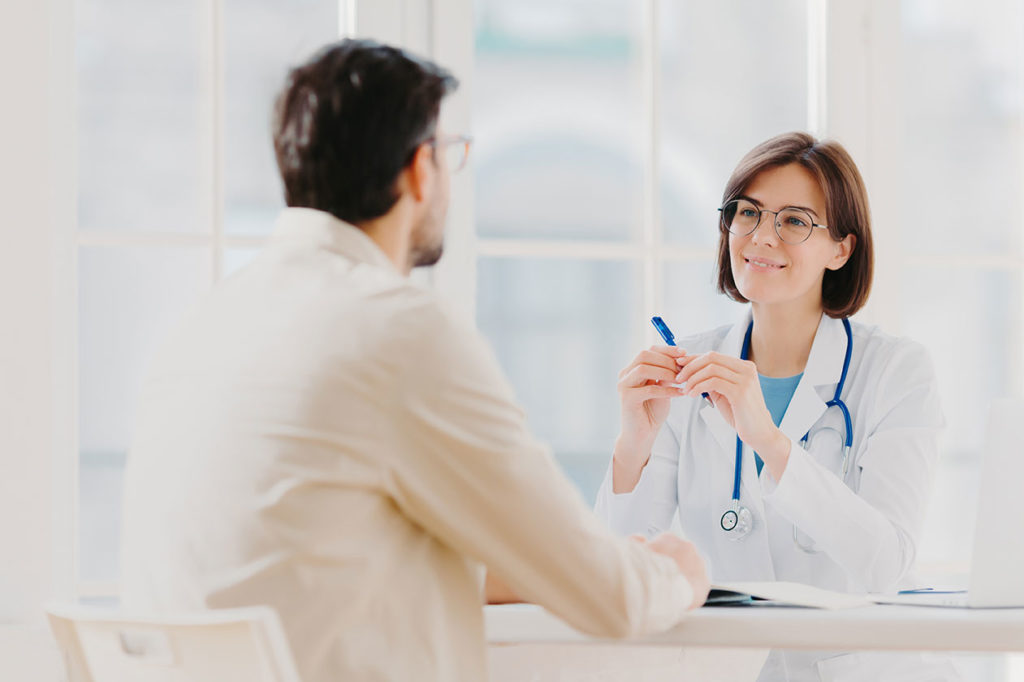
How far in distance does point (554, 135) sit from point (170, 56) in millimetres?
980

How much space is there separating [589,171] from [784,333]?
96cm

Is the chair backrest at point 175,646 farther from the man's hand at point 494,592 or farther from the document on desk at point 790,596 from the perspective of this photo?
the document on desk at point 790,596

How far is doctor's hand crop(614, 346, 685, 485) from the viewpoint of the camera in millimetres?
1741

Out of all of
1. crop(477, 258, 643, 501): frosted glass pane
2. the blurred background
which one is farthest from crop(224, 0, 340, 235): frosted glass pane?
crop(477, 258, 643, 501): frosted glass pane

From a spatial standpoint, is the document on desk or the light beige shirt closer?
the light beige shirt

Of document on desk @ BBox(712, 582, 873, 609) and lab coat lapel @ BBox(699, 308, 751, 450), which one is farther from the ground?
lab coat lapel @ BBox(699, 308, 751, 450)

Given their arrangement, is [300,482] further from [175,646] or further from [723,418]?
[723,418]

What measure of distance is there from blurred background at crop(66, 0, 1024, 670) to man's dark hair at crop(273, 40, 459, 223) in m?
1.40

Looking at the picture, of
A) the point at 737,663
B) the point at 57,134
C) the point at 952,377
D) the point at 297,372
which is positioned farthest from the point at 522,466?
the point at 952,377

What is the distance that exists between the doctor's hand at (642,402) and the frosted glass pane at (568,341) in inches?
32.9

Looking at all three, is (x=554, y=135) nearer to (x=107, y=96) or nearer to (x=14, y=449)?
(x=107, y=96)

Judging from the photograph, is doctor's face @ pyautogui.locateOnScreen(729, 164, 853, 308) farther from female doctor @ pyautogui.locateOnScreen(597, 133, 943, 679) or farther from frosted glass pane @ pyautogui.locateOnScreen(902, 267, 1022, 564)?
frosted glass pane @ pyautogui.locateOnScreen(902, 267, 1022, 564)

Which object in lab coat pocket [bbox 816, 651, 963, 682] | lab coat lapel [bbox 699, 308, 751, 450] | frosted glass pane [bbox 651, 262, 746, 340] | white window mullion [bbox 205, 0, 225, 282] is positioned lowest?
lab coat pocket [bbox 816, 651, 963, 682]

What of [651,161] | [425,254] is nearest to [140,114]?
[651,161]
